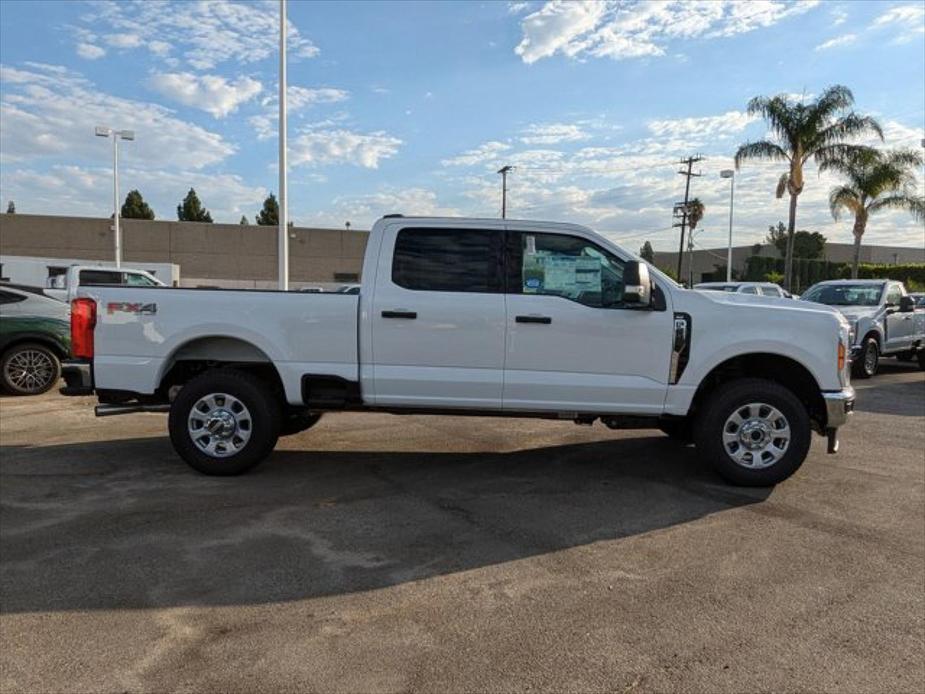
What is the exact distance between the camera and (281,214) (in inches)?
752

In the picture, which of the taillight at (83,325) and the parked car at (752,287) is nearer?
the taillight at (83,325)

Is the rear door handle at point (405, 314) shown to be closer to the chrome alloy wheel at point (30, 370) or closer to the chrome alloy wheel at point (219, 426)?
the chrome alloy wheel at point (219, 426)

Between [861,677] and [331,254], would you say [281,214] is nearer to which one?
[861,677]

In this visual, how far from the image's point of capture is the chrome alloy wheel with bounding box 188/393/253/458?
6.19 metres

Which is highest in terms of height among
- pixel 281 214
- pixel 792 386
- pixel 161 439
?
pixel 281 214

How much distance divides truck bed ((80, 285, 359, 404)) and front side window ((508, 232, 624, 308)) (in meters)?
1.41

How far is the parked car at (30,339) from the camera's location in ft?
33.3

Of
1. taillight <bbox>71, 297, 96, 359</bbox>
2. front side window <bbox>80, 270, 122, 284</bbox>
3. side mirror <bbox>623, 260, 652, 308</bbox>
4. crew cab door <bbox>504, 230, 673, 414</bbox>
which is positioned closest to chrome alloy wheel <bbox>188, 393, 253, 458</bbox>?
taillight <bbox>71, 297, 96, 359</bbox>

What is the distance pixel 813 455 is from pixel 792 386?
1407 millimetres

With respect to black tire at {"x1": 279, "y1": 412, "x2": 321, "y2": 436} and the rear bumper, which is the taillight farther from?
black tire at {"x1": 279, "y1": 412, "x2": 321, "y2": 436}

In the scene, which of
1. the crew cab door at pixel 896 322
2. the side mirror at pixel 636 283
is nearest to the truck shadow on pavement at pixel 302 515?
the side mirror at pixel 636 283

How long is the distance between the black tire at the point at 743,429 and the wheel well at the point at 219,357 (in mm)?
3613

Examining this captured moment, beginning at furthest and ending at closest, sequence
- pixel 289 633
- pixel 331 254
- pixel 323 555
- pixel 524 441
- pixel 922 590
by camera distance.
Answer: pixel 331 254, pixel 524 441, pixel 323 555, pixel 922 590, pixel 289 633

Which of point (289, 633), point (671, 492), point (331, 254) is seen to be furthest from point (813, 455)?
point (331, 254)
